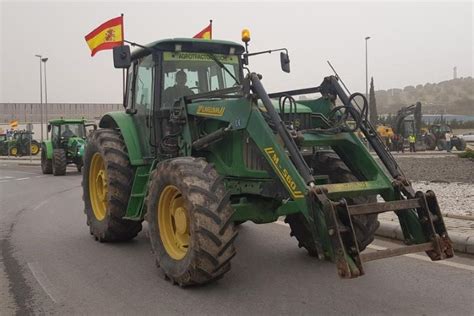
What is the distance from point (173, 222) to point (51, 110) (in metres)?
69.6

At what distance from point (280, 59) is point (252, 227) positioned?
108 inches

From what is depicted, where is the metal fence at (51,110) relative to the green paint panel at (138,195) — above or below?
above

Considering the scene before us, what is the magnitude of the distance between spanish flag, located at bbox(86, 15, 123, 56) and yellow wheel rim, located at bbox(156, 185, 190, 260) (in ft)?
23.3

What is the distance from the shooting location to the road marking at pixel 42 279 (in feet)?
16.8

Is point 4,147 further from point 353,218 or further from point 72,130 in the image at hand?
point 353,218

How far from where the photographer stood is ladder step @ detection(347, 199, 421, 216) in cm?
449

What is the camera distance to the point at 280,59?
7.29m

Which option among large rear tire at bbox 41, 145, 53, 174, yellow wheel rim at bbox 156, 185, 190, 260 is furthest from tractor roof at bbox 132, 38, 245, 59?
large rear tire at bbox 41, 145, 53, 174

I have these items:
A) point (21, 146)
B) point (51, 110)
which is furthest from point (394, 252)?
point (51, 110)

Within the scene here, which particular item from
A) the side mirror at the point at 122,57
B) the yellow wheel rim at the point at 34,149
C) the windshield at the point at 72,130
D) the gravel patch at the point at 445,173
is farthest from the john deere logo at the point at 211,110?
the yellow wheel rim at the point at 34,149

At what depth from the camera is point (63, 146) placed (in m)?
22.4

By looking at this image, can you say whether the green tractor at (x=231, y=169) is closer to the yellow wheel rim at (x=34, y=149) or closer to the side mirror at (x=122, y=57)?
the side mirror at (x=122, y=57)

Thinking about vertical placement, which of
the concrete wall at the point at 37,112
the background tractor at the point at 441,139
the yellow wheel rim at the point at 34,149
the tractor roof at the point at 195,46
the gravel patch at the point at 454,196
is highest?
the concrete wall at the point at 37,112

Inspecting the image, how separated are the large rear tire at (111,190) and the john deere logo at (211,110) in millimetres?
1647
